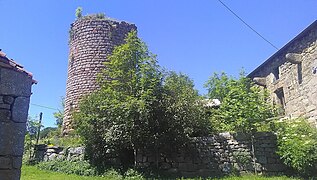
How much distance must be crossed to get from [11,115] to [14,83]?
45 cm

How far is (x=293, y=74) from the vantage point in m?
13.8

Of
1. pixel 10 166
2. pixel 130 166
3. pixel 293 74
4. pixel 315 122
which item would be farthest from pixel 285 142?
pixel 10 166

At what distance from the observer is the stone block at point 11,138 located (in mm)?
4254

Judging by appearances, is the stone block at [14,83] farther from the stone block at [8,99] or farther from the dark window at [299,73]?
the dark window at [299,73]

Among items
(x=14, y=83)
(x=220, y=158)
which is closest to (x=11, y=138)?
(x=14, y=83)

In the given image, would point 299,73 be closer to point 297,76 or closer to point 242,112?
point 297,76

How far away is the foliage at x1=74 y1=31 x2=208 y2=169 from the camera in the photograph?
10867mm

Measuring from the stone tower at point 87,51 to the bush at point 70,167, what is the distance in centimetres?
432

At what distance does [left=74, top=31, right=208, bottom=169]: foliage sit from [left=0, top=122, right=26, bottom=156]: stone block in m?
6.22

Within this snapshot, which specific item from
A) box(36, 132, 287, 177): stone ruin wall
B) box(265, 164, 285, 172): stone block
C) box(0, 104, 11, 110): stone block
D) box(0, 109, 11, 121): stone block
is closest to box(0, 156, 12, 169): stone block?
box(0, 109, 11, 121): stone block

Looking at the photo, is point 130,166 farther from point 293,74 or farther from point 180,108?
point 293,74

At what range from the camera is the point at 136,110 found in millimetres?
10578

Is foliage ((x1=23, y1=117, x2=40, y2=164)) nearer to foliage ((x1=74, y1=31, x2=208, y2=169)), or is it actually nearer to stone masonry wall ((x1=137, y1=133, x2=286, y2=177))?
foliage ((x1=74, y1=31, x2=208, y2=169))

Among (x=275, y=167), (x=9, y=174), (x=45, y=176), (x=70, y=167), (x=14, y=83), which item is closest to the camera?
(x=9, y=174)
